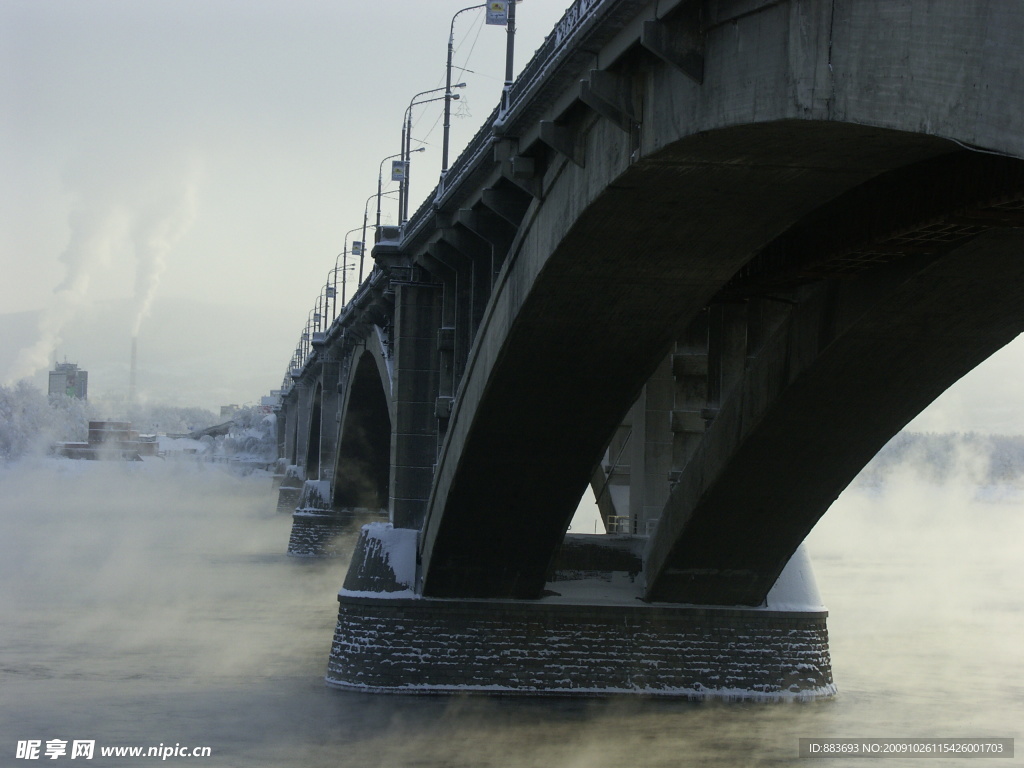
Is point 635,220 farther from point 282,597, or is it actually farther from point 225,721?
point 282,597

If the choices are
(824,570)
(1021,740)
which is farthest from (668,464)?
(824,570)

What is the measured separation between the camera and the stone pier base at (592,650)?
79.9 feet

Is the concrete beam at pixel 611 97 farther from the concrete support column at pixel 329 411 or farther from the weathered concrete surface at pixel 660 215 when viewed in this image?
the concrete support column at pixel 329 411

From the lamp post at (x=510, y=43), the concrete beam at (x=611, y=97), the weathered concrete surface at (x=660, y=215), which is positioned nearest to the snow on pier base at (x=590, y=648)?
the weathered concrete surface at (x=660, y=215)

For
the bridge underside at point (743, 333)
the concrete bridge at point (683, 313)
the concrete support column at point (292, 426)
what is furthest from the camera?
the concrete support column at point (292, 426)

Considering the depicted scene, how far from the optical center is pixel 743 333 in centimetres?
2284

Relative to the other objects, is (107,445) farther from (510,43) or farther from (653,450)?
(510,43)

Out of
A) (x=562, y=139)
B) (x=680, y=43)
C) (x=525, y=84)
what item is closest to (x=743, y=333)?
(x=525, y=84)

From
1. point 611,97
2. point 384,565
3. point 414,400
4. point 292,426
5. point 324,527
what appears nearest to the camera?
point 611,97

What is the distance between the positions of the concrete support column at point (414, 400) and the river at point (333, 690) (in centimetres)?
387

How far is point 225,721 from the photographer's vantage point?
23.1 metres

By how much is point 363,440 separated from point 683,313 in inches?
1410

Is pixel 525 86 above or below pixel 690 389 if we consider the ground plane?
above

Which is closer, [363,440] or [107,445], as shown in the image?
[363,440]
